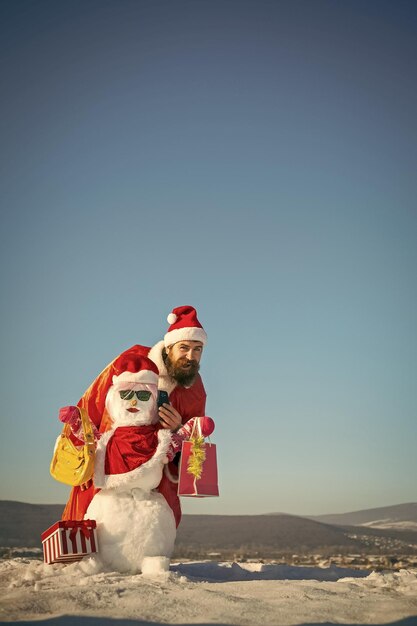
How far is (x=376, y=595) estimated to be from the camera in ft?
13.3

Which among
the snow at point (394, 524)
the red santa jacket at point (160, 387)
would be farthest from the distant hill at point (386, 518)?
the red santa jacket at point (160, 387)

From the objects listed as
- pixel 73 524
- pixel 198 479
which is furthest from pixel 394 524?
pixel 73 524

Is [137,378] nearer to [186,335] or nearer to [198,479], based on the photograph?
[186,335]

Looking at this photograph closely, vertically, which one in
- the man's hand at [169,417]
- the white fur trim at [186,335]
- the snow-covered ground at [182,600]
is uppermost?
the white fur trim at [186,335]

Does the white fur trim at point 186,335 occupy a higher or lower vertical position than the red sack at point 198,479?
higher

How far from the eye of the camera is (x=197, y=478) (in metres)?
4.95

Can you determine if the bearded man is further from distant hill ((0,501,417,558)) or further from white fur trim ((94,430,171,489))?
distant hill ((0,501,417,558))

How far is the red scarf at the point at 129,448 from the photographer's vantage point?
482cm

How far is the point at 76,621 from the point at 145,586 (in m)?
0.83

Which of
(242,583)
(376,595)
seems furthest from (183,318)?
(376,595)

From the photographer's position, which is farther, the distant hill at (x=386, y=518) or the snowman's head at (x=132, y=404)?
the distant hill at (x=386, y=518)

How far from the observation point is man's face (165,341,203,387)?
550cm

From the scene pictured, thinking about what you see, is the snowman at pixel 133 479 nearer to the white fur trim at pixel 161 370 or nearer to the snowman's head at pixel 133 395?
the snowman's head at pixel 133 395

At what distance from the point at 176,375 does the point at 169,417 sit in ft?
1.53
